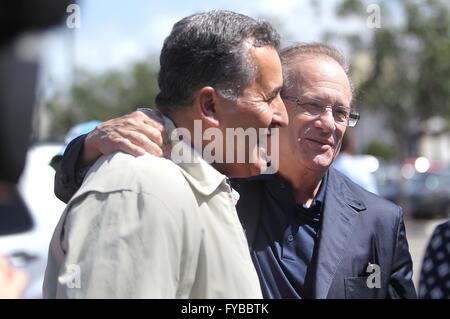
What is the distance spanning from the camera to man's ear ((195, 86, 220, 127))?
2010 mm

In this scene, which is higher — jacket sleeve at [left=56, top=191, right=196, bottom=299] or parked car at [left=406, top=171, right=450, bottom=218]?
jacket sleeve at [left=56, top=191, right=196, bottom=299]

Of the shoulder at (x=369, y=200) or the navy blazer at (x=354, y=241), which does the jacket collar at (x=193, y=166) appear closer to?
the navy blazer at (x=354, y=241)

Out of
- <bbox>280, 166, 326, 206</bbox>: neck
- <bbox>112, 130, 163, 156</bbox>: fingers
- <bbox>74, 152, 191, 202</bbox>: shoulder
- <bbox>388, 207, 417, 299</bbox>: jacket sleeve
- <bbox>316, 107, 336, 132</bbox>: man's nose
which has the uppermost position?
<bbox>112, 130, 163, 156</bbox>: fingers

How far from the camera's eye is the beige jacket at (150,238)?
169cm

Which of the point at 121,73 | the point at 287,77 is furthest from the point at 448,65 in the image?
the point at 121,73

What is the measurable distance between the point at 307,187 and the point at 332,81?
0.42 m

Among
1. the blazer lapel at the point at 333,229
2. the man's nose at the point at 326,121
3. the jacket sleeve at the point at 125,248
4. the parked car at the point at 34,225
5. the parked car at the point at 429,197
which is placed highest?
the man's nose at the point at 326,121

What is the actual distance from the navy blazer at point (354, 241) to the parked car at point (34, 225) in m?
2.07

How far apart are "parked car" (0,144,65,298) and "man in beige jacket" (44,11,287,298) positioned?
2.62 metres

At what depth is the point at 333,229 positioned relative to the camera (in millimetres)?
2600

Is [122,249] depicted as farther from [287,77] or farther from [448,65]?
[448,65]

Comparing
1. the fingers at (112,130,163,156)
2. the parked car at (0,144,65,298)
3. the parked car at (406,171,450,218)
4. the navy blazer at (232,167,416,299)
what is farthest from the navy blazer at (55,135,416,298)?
the parked car at (406,171,450,218)

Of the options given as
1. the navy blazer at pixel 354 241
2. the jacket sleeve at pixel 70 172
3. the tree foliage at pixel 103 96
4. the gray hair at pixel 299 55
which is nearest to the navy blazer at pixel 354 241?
the navy blazer at pixel 354 241

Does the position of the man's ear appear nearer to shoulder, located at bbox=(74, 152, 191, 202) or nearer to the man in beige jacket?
the man in beige jacket
